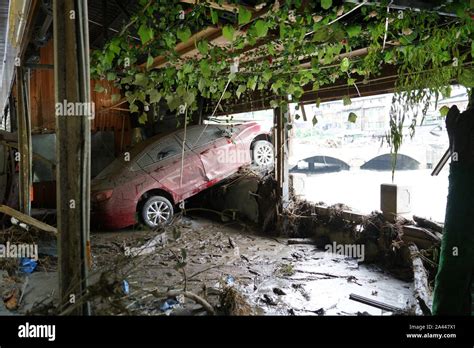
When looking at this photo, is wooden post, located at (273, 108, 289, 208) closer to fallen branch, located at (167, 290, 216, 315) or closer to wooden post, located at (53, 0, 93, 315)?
fallen branch, located at (167, 290, 216, 315)

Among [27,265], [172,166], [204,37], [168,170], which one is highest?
[204,37]

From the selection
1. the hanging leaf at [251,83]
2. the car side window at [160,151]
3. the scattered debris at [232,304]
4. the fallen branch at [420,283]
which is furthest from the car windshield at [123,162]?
the fallen branch at [420,283]

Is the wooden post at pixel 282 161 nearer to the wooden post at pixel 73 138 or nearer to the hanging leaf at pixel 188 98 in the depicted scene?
the hanging leaf at pixel 188 98

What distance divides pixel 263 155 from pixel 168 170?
298 centimetres

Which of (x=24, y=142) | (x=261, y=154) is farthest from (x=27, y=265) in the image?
(x=261, y=154)

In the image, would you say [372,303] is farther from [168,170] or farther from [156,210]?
[168,170]

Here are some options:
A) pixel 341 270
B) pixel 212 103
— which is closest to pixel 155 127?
pixel 212 103

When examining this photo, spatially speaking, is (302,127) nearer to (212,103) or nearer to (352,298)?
(212,103)

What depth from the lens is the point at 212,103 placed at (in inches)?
429

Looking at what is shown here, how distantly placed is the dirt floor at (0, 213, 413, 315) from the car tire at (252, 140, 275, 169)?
2.49 metres

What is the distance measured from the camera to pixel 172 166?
952cm
